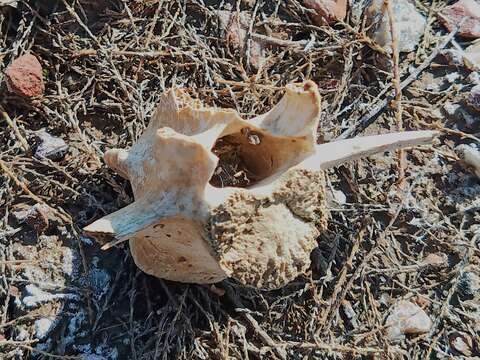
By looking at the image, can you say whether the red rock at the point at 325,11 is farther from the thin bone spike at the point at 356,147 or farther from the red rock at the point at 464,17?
the thin bone spike at the point at 356,147

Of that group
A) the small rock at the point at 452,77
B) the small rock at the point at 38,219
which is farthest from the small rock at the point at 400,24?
the small rock at the point at 38,219

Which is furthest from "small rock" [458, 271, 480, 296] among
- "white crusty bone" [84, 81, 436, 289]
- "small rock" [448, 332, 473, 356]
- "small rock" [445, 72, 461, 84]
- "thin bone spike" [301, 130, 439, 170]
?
"small rock" [445, 72, 461, 84]

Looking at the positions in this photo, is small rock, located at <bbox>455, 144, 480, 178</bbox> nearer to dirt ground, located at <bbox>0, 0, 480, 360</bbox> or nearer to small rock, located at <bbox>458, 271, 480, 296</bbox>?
dirt ground, located at <bbox>0, 0, 480, 360</bbox>

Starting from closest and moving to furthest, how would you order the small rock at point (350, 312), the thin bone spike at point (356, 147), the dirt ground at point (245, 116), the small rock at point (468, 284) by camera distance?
the thin bone spike at point (356, 147) → the dirt ground at point (245, 116) → the small rock at point (350, 312) → the small rock at point (468, 284)

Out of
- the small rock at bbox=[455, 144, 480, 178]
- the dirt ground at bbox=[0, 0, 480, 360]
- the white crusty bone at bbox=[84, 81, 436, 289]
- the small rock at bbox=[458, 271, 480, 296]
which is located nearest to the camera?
the white crusty bone at bbox=[84, 81, 436, 289]

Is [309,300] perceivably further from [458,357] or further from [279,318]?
[458,357]
